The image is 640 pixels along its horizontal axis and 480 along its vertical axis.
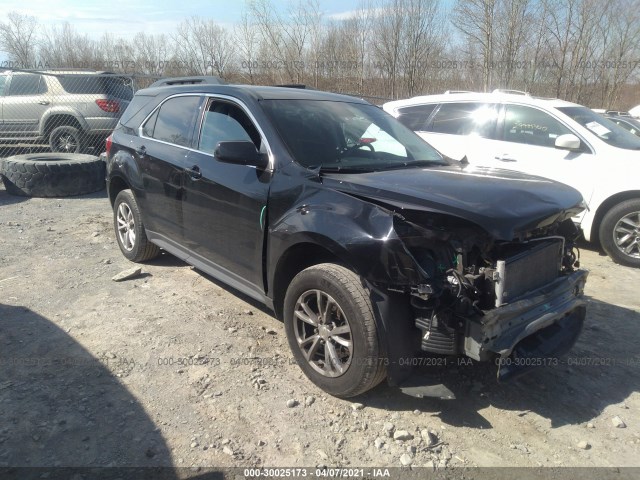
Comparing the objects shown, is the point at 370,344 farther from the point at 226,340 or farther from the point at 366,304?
the point at 226,340

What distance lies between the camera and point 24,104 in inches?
418

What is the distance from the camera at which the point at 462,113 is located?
279 inches

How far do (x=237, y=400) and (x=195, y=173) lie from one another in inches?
75.6

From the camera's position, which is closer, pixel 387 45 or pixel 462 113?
pixel 462 113

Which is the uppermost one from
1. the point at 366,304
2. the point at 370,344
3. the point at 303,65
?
the point at 303,65

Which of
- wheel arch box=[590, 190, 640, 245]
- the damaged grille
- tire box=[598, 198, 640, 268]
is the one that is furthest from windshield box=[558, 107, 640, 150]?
the damaged grille

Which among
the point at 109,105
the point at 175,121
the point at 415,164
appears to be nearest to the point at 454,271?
the point at 415,164

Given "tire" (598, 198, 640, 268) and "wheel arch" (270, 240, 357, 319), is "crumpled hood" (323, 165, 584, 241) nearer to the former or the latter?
"wheel arch" (270, 240, 357, 319)

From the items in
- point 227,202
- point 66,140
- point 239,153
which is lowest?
point 66,140

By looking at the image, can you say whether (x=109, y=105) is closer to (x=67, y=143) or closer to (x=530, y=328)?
(x=67, y=143)

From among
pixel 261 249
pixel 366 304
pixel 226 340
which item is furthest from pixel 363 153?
pixel 226 340

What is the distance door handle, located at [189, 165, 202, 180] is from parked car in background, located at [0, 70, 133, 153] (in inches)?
289

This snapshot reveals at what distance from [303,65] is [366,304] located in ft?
62.0

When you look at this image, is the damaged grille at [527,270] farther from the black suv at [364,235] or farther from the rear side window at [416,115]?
the rear side window at [416,115]
